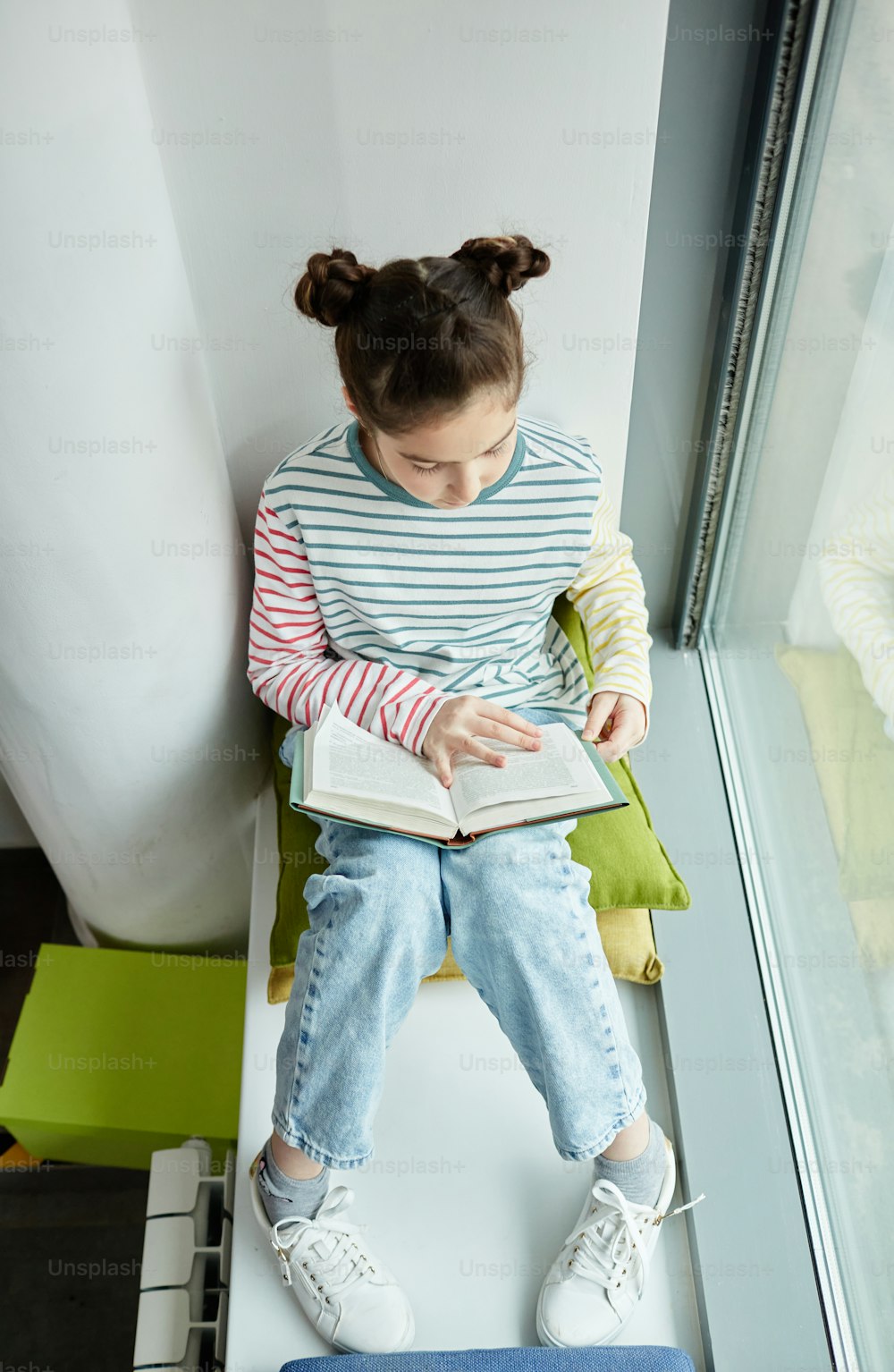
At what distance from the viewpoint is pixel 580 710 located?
4.35 feet

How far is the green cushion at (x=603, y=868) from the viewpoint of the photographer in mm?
1267

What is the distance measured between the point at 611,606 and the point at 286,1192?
72 cm

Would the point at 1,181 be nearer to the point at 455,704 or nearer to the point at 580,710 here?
the point at 455,704

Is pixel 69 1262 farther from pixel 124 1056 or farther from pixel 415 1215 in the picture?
pixel 415 1215

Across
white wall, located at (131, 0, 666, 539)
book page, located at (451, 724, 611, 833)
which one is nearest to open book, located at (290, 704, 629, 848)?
book page, located at (451, 724, 611, 833)

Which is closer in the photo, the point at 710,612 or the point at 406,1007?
the point at 406,1007

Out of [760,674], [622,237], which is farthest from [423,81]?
[760,674]

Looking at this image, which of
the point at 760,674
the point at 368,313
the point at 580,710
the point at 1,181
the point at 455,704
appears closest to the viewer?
the point at 1,181

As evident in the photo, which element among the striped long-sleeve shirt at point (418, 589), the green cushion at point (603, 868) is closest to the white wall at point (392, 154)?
the striped long-sleeve shirt at point (418, 589)

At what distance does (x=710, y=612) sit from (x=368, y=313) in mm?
825

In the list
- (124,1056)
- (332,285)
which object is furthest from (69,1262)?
(332,285)

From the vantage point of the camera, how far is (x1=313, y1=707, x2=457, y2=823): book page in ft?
3.63

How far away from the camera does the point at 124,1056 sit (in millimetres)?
1477

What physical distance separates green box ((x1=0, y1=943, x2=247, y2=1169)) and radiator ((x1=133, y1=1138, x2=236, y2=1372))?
0.11 m
